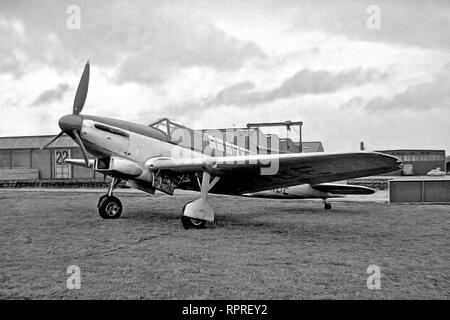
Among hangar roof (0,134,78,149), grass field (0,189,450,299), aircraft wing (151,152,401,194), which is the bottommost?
grass field (0,189,450,299)

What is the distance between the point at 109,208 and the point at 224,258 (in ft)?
17.0

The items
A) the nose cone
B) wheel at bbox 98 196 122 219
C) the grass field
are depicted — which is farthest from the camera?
wheel at bbox 98 196 122 219

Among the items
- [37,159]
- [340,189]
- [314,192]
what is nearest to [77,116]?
[314,192]

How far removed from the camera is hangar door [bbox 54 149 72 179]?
→ 123ft

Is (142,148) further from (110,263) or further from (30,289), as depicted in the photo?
(30,289)

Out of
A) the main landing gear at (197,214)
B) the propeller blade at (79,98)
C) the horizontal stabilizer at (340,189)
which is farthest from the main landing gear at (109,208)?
the horizontal stabilizer at (340,189)

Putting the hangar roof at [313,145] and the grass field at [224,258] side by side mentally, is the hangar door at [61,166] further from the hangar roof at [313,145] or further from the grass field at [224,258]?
the grass field at [224,258]

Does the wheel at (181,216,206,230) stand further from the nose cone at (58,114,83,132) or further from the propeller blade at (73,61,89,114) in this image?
the propeller blade at (73,61,89,114)

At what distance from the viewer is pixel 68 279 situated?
395 cm

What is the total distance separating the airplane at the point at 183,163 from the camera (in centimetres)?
784

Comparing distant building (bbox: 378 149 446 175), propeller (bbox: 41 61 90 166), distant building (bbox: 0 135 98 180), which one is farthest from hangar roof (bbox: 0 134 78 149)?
distant building (bbox: 378 149 446 175)

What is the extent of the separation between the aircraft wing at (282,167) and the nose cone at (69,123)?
1.70 metres

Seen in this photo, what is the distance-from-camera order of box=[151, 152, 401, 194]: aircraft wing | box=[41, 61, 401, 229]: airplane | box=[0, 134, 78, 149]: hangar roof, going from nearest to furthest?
box=[151, 152, 401, 194]: aircraft wing
box=[41, 61, 401, 229]: airplane
box=[0, 134, 78, 149]: hangar roof
